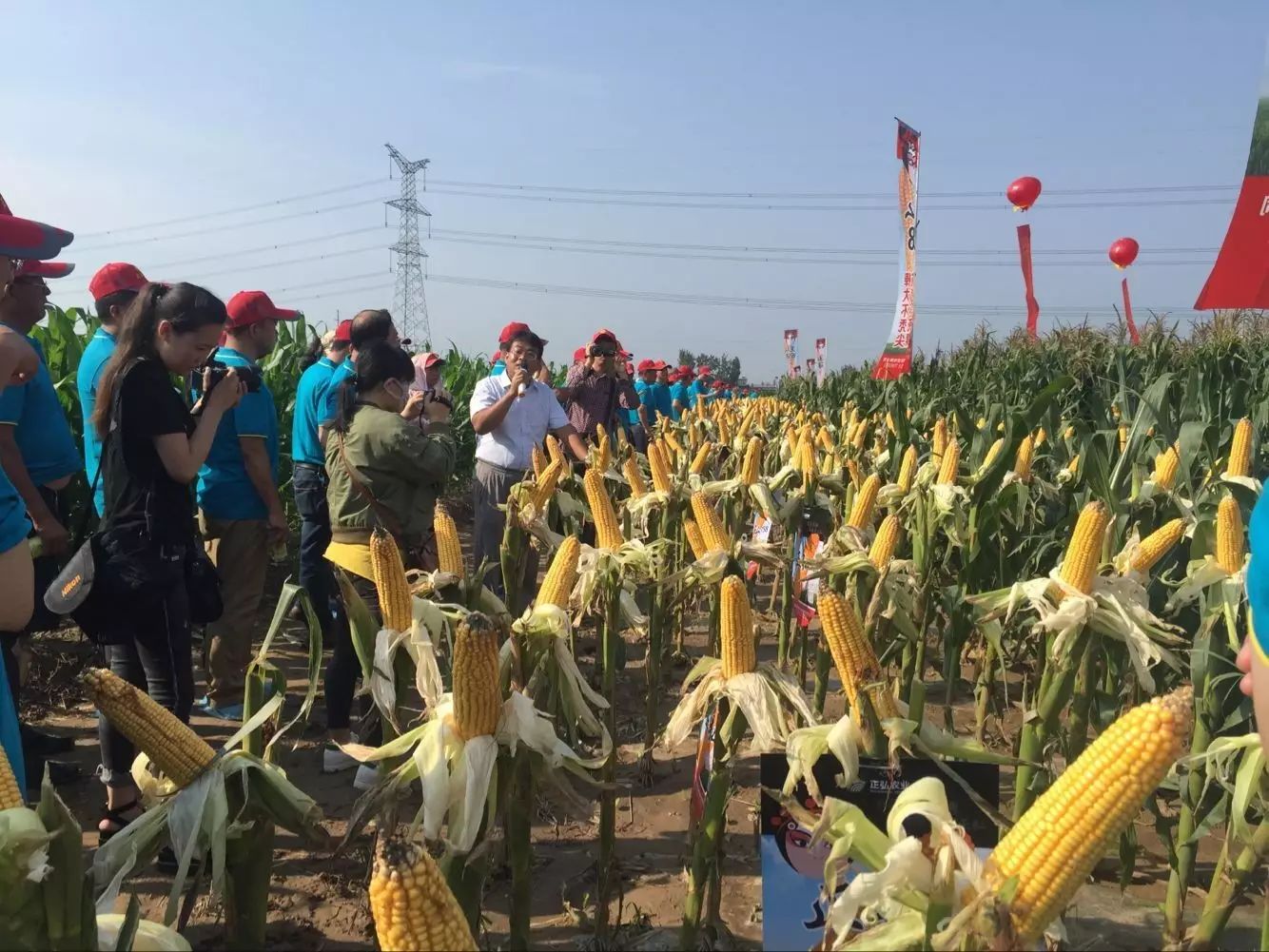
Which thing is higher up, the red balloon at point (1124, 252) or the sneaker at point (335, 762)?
the red balloon at point (1124, 252)

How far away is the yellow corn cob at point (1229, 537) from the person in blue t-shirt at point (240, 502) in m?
4.14

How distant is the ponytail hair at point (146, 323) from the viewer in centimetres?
299

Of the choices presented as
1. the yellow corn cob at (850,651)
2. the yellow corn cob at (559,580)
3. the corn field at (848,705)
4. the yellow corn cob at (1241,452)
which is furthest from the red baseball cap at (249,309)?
the yellow corn cob at (1241,452)

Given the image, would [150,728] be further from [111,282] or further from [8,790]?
[111,282]

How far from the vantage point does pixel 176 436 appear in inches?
120

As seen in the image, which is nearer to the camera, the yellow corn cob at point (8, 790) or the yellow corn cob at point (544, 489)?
the yellow corn cob at point (8, 790)

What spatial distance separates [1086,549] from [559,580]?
1.45 metres

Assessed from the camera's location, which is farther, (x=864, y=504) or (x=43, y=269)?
(x=43, y=269)

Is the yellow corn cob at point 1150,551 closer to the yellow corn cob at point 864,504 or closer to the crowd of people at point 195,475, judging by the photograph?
the yellow corn cob at point 864,504

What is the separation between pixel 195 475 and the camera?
10.5ft

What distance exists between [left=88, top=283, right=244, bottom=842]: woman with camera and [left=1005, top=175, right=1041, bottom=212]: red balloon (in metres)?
18.8

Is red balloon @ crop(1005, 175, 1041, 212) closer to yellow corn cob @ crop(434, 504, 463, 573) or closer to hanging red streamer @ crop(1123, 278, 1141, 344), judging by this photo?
hanging red streamer @ crop(1123, 278, 1141, 344)

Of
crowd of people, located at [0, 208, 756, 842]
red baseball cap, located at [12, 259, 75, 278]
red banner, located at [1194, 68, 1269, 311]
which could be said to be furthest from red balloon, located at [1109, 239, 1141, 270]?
red baseball cap, located at [12, 259, 75, 278]

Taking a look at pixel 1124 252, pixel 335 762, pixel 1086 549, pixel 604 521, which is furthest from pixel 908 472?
pixel 1124 252
